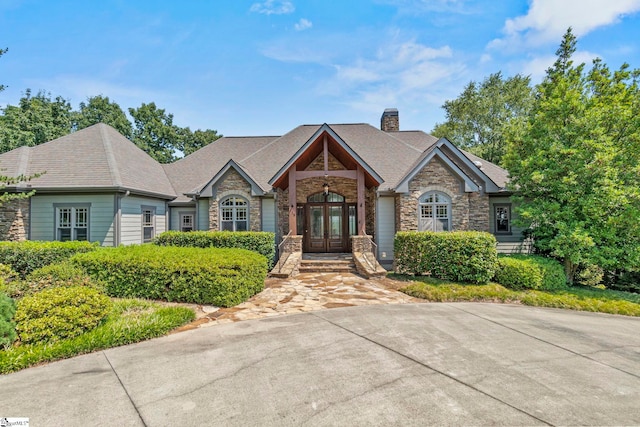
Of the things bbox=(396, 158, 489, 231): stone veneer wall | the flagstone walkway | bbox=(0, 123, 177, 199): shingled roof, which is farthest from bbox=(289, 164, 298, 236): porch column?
bbox=(0, 123, 177, 199): shingled roof

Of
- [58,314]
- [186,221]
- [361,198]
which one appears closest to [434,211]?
[361,198]

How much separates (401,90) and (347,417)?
17799mm

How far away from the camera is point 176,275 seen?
7.38 m

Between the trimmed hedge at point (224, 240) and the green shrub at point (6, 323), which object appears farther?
the trimmed hedge at point (224, 240)

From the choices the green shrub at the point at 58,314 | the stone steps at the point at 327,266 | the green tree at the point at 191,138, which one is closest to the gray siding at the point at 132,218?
the green shrub at the point at 58,314

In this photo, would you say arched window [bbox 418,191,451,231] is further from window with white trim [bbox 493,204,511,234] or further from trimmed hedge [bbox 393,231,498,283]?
window with white trim [bbox 493,204,511,234]

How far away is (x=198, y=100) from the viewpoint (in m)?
16.5

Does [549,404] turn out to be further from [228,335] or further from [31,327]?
[31,327]

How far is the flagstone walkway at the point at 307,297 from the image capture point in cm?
668

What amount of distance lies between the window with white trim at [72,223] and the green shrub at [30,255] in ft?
6.72

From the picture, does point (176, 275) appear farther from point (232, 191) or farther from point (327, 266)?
point (232, 191)

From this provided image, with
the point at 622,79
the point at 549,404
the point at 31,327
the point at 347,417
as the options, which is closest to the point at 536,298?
the point at 549,404

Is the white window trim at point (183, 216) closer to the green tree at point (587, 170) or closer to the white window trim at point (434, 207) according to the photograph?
the white window trim at point (434, 207)

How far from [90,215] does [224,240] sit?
580 centimetres
